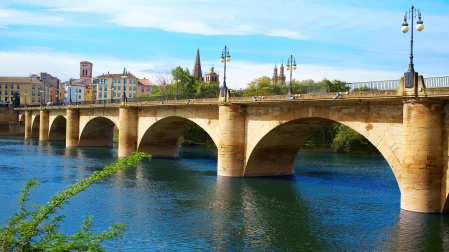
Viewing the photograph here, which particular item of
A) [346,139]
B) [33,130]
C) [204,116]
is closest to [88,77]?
[33,130]

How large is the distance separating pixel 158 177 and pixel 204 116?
21.8 ft

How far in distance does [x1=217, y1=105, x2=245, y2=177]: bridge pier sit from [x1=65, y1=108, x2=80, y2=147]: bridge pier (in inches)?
1430

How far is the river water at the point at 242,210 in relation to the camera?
57.0 ft

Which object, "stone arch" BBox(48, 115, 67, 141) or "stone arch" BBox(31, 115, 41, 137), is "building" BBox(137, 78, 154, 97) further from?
"stone arch" BBox(48, 115, 67, 141)

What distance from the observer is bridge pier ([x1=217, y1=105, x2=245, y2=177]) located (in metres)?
31.7

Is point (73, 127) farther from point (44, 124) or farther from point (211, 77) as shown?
point (211, 77)

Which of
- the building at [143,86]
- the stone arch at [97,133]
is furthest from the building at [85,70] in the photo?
the stone arch at [97,133]

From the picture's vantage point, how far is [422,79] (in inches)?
798

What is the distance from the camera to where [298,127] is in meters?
30.8

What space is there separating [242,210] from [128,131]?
27.3 metres

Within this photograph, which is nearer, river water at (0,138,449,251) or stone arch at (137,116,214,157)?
river water at (0,138,449,251)

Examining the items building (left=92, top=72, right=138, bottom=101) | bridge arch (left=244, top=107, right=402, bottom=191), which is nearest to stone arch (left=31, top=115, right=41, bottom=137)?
building (left=92, top=72, right=138, bottom=101)

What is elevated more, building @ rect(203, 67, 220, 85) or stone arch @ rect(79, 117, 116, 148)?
building @ rect(203, 67, 220, 85)

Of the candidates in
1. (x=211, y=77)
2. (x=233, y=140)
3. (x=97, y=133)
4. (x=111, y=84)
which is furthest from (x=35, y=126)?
(x=211, y=77)
